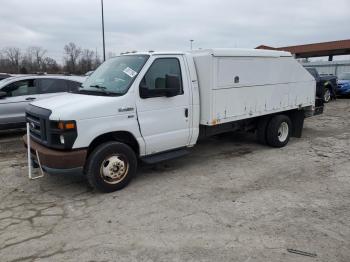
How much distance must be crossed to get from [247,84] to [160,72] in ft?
6.83

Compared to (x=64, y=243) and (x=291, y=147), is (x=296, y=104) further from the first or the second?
(x=64, y=243)

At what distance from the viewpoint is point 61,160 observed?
4684 millimetres

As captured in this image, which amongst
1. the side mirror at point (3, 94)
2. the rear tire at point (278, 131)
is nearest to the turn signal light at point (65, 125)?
the rear tire at point (278, 131)

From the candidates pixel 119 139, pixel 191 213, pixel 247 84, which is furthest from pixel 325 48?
pixel 191 213

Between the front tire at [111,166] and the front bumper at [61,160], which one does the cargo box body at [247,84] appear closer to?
the front tire at [111,166]

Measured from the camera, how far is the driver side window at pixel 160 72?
540 centimetres

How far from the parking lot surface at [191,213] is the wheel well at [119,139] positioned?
66 cm

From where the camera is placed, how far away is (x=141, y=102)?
529 centimetres

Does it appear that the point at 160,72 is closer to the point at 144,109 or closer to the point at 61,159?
the point at 144,109

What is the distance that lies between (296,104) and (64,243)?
6.41 m

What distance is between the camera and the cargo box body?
19.9ft

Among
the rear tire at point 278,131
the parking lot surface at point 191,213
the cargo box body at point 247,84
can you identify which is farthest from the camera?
the rear tire at point 278,131

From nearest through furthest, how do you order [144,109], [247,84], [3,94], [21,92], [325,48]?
1. [144,109]
2. [247,84]
3. [3,94]
4. [21,92]
5. [325,48]

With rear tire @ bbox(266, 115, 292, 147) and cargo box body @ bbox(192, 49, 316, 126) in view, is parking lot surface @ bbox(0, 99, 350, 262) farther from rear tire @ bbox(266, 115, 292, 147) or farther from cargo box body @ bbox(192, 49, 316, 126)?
cargo box body @ bbox(192, 49, 316, 126)
